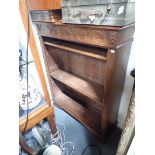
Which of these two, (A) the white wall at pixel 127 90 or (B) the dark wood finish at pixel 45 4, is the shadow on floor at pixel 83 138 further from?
(B) the dark wood finish at pixel 45 4

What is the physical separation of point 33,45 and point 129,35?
1.95 feet

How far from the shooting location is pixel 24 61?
0.90 metres

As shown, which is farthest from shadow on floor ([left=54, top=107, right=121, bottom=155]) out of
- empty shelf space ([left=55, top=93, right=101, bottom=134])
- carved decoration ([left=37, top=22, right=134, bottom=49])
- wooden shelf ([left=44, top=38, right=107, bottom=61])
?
carved decoration ([left=37, top=22, right=134, bottom=49])

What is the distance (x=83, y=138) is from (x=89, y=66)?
0.73m

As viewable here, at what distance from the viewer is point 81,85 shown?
1.28 metres

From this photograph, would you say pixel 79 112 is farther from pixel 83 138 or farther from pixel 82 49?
pixel 82 49

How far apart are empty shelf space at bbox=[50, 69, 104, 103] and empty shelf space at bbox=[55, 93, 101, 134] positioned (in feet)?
1.16

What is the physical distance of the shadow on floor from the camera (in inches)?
48.8

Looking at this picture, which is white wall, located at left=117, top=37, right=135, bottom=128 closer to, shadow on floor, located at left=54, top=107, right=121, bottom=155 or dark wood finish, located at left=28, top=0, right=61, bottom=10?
shadow on floor, located at left=54, top=107, right=121, bottom=155

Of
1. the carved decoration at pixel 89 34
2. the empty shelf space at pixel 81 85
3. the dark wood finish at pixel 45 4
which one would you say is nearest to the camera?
the carved decoration at pixel 89 34

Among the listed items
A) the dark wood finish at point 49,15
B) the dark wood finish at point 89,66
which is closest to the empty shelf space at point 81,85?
the dark wood finish at point 89,66

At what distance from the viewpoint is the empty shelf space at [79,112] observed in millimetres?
1353
